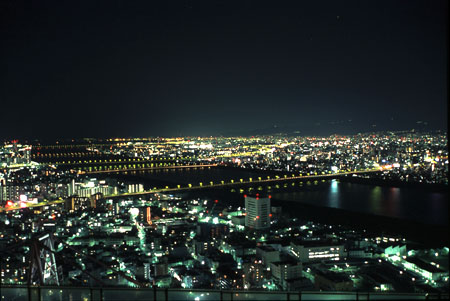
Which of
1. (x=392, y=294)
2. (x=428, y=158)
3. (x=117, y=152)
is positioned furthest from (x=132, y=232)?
(x=117, y=152)

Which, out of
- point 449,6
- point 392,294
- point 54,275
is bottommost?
point 54,275

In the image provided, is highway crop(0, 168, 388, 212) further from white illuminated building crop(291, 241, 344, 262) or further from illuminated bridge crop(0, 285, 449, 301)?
illuminated bridge crop(0, 285, 449, 301)

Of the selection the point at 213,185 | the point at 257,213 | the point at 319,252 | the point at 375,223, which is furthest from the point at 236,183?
the point at 319,252

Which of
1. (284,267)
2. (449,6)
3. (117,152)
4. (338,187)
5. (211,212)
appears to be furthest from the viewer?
(117,152)

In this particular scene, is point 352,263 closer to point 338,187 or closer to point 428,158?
point 338,187

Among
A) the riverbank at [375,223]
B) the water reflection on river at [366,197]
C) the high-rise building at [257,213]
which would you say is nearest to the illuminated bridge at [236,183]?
the water reflection on river at [366,197]

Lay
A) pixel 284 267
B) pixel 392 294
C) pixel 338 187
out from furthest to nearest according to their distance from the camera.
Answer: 1. pixel 338 187
2. pixel 284 267
3. pixel 392 294

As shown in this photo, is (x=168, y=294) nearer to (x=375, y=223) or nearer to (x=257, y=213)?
(x=257, y=213)

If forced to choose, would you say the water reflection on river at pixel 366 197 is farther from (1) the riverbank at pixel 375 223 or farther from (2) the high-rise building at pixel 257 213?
(2) the high-rise building at pixel 257 213
